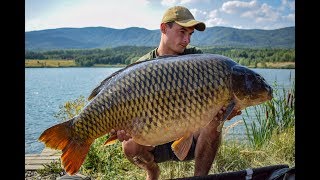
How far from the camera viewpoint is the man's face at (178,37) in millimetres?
2305

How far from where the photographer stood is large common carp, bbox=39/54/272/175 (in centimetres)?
165

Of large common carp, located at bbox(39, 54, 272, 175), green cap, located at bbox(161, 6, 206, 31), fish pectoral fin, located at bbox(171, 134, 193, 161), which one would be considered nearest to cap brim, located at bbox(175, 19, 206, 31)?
green cap, located at bbox(161, 6, 206, 31)

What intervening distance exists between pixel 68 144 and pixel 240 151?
1.85 metres

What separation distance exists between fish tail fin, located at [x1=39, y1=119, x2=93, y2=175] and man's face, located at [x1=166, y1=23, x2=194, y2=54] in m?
0.85

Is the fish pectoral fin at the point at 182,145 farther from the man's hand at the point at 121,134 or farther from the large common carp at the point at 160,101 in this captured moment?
the man's hand at the point at 121,134

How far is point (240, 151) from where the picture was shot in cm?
324

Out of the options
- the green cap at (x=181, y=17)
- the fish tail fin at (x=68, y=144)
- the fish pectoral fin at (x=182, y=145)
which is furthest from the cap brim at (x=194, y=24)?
the fish tail fin at (x=68, y=144)

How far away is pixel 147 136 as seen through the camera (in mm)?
1698

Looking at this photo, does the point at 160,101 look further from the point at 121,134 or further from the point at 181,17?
the point at 181,17
